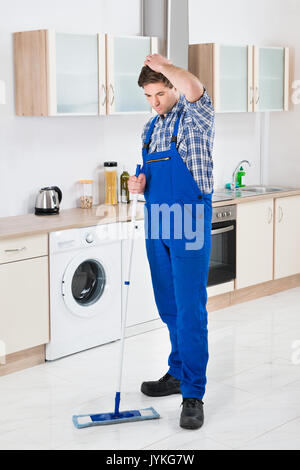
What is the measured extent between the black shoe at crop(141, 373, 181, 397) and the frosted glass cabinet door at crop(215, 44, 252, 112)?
2419mm

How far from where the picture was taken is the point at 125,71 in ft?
15.0

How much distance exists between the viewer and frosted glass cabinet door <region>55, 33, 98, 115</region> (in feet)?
13.8

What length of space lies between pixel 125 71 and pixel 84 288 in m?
1.44

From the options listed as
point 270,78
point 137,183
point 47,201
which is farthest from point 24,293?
point 270,78

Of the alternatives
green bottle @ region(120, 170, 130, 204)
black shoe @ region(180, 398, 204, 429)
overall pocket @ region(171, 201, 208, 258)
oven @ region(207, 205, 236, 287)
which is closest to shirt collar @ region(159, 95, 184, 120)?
overall pocket @ region(171, 201, 208, 258)

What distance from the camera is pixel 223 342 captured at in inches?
177

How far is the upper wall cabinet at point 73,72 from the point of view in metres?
4.16

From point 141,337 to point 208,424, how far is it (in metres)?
1.39

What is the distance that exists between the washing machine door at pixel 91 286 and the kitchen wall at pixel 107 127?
0.59 metres

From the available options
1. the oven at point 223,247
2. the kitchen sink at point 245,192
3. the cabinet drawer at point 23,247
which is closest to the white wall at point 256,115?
the kitchen sink at point 245,192

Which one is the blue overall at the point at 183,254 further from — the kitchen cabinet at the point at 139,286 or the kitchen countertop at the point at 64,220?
the kitchen cabinet at the point at 139,286

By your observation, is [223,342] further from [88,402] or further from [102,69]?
[102,69]

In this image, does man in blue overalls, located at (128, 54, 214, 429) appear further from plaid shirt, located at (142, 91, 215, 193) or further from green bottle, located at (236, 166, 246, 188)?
green bottle, located at (236, 166, 246, 188)

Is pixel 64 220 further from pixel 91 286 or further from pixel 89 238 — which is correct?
pixel 91 286
